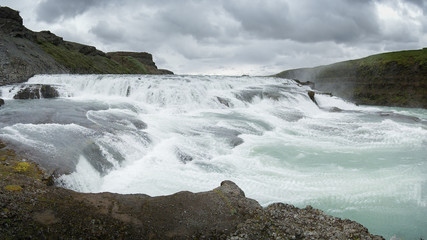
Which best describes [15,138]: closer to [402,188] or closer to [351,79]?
[402,188]

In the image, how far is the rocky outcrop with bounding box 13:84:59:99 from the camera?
24.3 metres

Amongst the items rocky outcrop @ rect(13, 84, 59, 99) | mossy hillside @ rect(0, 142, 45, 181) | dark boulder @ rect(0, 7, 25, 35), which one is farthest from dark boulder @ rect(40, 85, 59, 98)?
dark boulder @ rect(0, 7, 25, 35)

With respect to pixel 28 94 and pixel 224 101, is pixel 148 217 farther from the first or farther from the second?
pixel 28 94

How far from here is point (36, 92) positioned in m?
25.1

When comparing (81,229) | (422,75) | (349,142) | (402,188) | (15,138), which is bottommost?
(81,229)

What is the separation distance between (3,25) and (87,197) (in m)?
52.1

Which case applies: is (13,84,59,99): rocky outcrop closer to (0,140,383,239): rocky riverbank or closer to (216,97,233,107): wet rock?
(216,97,233,107): wet rock

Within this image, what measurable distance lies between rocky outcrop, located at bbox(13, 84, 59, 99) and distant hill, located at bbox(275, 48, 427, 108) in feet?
145

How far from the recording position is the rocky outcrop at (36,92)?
2425cm

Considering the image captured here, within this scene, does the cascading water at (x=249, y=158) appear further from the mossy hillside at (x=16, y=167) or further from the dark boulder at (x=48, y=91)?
the dark boulder at (x=48, y=91)

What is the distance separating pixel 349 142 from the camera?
49.2 ft

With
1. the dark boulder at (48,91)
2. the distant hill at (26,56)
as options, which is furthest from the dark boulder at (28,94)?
the distant hill at (26,56)

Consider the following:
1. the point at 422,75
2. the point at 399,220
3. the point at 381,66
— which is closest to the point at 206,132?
the point at 399,220

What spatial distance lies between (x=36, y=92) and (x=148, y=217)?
79.5 ft
